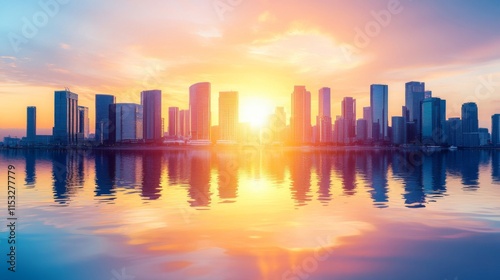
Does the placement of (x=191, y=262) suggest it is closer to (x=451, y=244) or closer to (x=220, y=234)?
(x=220, y=234)

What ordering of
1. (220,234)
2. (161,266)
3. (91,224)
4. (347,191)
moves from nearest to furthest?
(161,266), (220,234), (91,224), (347,191)

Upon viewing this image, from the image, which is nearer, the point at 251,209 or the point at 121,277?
the point at 121,277

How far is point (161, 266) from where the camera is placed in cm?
2181

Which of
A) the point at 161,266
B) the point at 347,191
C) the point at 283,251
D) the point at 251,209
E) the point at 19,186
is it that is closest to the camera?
the point at 161,266

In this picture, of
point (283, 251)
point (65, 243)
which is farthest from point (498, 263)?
point (65, 243)

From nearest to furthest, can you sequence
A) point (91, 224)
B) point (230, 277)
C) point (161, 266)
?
1. point (230, 277)
2. point (161, 266)
3. point (91, 224)

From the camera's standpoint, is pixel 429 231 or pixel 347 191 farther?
pixel 347 191

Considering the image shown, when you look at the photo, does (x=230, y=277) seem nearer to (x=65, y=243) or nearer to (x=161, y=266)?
(x=161, y=266)

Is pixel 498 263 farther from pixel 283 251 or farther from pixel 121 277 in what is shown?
pixel 121 277

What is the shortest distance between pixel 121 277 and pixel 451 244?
21.7m

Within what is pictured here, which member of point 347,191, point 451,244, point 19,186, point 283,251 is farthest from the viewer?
point 19,186

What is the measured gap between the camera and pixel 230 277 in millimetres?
20297

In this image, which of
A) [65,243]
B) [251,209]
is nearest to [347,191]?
[251,209]

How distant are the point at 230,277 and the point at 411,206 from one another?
2813 centimetres
